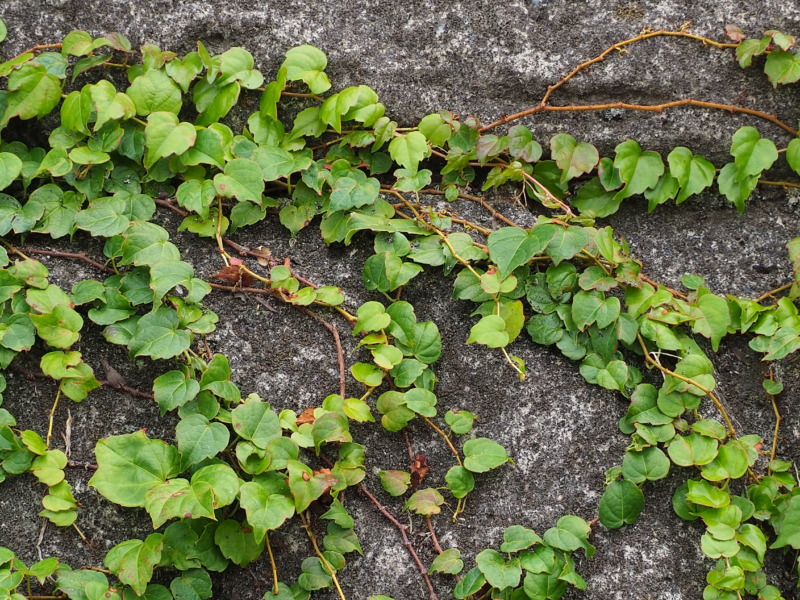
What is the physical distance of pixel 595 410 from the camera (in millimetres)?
2133

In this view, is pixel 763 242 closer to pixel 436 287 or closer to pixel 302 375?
pixel 436 287

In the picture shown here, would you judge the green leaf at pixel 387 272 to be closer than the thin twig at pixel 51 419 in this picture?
No

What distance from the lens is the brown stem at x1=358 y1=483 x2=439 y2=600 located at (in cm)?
198

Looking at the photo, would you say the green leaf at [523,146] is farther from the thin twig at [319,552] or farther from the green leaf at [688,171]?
the thin twig at [319,552]

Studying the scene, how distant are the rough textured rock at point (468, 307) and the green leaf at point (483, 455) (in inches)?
3.0

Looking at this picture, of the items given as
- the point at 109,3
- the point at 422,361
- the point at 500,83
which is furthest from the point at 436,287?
the point at 109,3

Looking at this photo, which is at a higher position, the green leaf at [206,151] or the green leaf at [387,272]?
the green leaf at [206,151]

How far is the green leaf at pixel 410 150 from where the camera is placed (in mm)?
2318

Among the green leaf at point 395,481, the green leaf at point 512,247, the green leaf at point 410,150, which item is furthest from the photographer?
the green leaf at point 410,150

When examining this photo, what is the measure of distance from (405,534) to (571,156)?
47.2 inches

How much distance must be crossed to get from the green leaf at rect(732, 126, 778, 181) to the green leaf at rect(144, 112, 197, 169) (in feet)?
5.16

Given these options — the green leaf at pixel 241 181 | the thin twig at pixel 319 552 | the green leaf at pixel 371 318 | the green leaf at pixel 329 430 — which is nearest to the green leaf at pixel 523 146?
the green leaf at pixel 371 318

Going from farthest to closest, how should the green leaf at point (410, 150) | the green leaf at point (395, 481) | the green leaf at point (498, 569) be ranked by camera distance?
the green leaf at point (410, 150), the green leaf at point (395, 481), the green leaf at point (498, 569)

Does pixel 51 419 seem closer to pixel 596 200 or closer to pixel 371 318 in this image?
pixel 371 318
